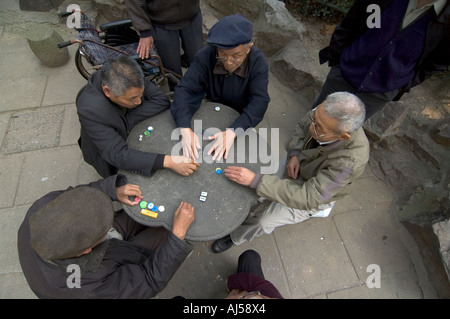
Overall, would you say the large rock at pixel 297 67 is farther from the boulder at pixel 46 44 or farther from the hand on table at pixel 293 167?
the boulder at pixel 46 44

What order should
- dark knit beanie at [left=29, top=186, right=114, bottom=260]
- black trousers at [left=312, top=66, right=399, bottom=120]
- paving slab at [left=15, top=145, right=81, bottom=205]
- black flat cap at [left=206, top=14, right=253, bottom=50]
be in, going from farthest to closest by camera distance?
paving slab at [left=15, top=145, right=81, bottom=205] → black trousers at [left=312, top=66, right=399, bottom=120] → black flat cap at [left=206, top=14, right=253, bottom=50] → dark knit beanie at [left=29, top=186, right=114, bottom=260]

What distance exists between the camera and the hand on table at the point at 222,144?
2129 mm

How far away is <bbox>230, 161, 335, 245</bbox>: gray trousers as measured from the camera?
2.28 m

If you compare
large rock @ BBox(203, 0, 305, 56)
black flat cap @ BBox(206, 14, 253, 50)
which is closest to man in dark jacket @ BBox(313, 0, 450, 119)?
black flat cap @ BBox(206, 14, 253, 50)

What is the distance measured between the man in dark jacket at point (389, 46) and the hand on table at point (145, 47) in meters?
1.97

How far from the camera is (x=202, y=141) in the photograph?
2.26 metres

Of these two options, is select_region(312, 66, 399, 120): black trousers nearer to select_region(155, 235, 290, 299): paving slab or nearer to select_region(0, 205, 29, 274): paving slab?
select_region(155, 235, 290, 299): paving slab

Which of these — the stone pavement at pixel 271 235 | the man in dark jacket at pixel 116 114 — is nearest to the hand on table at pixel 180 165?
the man in dark jacket at pixel 116 114

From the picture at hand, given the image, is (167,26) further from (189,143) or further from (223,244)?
(223,244)

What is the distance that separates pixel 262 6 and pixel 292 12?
2.10 ft

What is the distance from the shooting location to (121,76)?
1.91 metres

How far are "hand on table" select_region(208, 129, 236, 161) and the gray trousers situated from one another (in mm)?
678

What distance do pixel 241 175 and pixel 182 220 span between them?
21.0 inches

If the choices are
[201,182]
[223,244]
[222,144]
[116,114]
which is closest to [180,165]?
[201,182]
